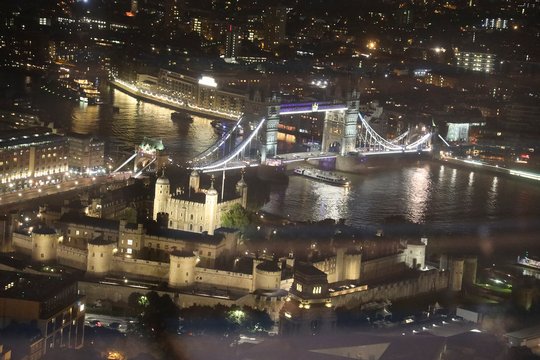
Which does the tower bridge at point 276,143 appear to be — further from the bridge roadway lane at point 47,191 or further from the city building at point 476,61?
the city building at point 476,61

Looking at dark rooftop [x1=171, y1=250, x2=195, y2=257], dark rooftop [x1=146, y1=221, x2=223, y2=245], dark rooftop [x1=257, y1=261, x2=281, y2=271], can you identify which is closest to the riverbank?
dark rooftop [x1=146, y1=221, x2=223, y2=245]

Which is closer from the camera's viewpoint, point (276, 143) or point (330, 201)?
point (330, 201)

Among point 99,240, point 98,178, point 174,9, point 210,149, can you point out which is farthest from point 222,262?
point 174,9

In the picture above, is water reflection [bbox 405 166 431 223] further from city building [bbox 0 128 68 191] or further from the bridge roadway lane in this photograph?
city building [bbox 0 128 68 191]

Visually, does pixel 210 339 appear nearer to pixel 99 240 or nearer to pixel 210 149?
pixel 99 240

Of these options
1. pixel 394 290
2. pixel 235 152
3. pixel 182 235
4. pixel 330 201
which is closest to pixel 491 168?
pixel 235 152

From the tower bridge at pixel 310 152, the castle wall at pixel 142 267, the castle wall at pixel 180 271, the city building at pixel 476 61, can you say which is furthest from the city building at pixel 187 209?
the city building at pixel 476 61

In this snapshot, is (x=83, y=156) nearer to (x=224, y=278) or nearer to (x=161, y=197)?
(x=161, y=197)
